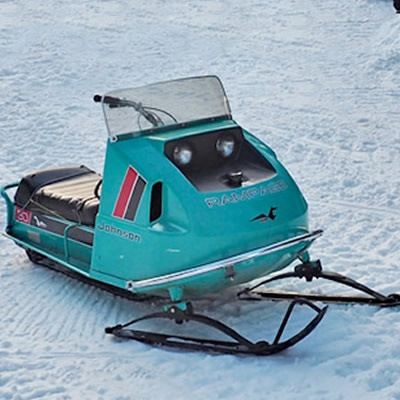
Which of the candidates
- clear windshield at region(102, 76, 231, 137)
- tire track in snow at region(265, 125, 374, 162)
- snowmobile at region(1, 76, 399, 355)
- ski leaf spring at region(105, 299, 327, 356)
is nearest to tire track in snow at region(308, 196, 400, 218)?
tire track in snow at region(265, 125, 374, 162)

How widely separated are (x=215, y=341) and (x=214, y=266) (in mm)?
429

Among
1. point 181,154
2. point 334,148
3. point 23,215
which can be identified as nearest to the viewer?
point 181,154

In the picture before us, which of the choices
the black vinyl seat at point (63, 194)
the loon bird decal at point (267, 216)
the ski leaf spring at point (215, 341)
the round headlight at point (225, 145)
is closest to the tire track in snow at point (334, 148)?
the black vinyl seat at point (63, 194)

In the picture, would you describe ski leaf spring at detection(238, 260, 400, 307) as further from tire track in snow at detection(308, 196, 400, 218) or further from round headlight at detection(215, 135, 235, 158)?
tire track in snow at detection(308, 196, 400, 218)

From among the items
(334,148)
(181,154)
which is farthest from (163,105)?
(334,148)

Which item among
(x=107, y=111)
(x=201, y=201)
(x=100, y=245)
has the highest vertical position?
(x=107, y=111)

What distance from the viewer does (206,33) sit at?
1388cm

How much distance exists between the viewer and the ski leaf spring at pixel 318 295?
16.9ft

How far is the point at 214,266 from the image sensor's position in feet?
15.2

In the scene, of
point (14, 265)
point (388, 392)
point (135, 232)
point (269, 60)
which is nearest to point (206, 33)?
point (269, 60)

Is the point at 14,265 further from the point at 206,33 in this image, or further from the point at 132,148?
the point at 206,33

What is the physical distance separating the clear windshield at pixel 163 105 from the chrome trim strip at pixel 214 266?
0.94 metres

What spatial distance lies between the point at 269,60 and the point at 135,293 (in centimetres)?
760

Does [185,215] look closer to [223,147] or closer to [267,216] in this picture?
[267,216]
